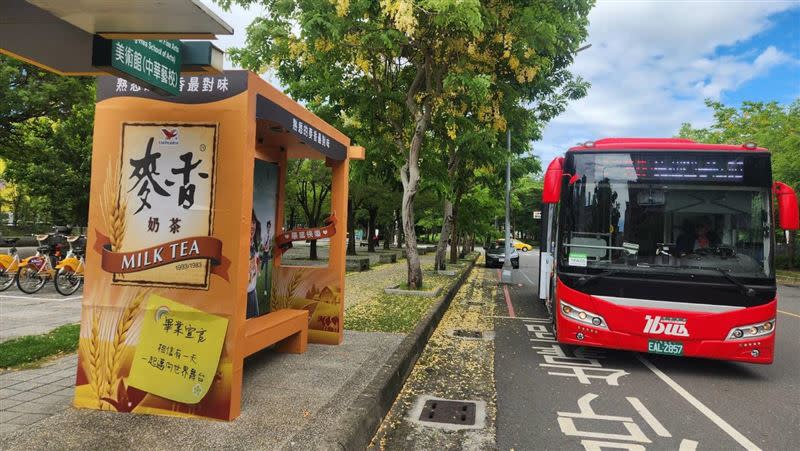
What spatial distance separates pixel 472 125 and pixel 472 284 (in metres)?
6.48

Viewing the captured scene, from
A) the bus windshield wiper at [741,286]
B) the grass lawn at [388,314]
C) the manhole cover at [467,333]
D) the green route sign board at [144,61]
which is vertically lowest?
the manhole cover at [467,333]

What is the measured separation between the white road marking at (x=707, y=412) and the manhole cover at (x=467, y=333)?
8.72ft

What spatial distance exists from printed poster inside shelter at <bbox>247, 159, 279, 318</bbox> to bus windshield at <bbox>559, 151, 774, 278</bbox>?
3.98 metres

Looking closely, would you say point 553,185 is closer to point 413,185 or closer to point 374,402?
point 374,402

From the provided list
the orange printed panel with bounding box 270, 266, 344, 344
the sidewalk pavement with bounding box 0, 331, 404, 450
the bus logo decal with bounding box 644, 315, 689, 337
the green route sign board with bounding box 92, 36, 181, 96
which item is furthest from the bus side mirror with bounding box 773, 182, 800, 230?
the green route sign board with bounding box 92, 36, 181, 96

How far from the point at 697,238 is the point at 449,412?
3.95m

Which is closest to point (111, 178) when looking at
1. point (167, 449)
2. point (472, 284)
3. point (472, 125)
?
point (167, 449)

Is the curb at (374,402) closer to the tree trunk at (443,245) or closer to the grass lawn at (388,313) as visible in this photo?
the grass lawn at (388,313)

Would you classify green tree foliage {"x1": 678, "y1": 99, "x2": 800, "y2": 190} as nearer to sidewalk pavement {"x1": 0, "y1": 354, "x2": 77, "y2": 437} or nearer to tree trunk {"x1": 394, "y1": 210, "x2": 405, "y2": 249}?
tree trunk {"x1": 394, "y1": 210, "x2": 405, "y2": 249}

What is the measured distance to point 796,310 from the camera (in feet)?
42.4

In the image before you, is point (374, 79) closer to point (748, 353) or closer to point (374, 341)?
point (374, 341)

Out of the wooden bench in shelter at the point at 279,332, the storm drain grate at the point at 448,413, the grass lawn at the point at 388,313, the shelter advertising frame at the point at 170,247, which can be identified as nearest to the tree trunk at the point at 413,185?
the grass lawn at the point at 388,313

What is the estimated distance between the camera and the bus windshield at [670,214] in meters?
6.12

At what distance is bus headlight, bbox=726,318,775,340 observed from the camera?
589cm
